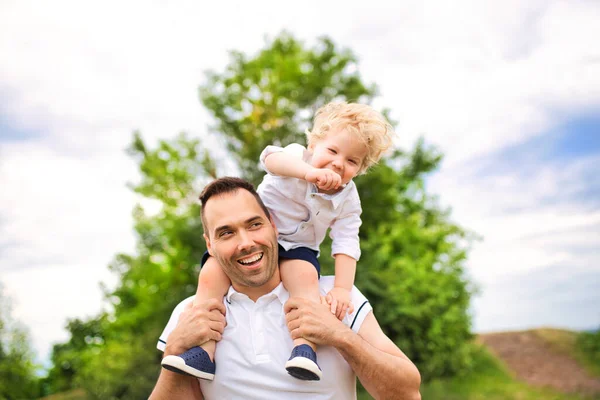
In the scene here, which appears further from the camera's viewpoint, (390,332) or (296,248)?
(390,332)

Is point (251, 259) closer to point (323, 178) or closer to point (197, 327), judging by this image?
point (197, 327)

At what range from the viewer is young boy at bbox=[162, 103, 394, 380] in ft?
10.3

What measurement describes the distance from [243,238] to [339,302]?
0.67 m

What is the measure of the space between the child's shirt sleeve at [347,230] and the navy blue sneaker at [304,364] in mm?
712

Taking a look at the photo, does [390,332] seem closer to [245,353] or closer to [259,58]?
[259,58]

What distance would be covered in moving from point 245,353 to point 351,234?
3.17ft

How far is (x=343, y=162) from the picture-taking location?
3.16 meters

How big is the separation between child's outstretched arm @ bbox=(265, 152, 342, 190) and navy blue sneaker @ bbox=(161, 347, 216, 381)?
1087 millimetres

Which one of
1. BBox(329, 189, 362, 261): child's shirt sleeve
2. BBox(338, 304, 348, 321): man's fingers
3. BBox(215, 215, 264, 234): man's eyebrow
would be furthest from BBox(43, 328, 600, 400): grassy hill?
BBox(215, 215, 264, 234): man's eyebrow

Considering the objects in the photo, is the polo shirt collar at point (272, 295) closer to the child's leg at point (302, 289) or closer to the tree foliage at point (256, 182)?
the child's leg at point (302, 289)

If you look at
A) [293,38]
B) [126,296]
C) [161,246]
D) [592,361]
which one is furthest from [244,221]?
[592,361]

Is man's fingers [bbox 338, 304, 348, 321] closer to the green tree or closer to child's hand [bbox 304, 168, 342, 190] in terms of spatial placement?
child's hand [bbox 304, 168, 342, 190]

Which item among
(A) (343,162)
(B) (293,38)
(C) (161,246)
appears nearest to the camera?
(A) (343,162)

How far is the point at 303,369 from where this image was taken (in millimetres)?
2730
